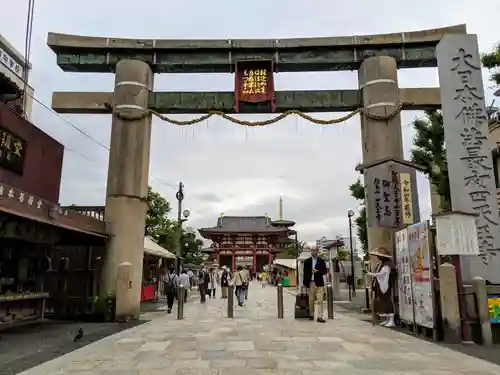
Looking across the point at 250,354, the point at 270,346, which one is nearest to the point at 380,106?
the point at 270,346

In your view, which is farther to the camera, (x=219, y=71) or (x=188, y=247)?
(x=188, y=247)

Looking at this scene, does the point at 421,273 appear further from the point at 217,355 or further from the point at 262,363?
the point at 217,355

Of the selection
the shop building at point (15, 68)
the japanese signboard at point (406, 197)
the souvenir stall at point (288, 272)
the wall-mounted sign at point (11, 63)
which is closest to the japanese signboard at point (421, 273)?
the japanese signboard at point (406, 197)

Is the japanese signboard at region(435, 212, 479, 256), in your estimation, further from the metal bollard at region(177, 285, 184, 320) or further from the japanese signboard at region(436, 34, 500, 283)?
the metal bollard at region(177, 285, 184, 320)

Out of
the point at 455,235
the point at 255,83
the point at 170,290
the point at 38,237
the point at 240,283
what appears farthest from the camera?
the point at 240,283

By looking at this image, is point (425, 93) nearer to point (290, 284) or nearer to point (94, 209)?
point (94, 209)

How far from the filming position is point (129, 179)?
12.7 meters

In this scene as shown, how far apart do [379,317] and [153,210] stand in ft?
66.3

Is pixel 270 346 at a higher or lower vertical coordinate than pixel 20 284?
lower

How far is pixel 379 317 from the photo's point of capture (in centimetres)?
1078

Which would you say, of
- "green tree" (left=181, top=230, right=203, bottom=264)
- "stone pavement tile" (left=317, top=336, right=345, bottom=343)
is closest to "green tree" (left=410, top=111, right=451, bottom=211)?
"stone pavement tile" (left=317, top=336, right=345, bottom=343)

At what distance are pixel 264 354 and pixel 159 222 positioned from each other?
23.6 meters

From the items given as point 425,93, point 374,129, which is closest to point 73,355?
point 374,129

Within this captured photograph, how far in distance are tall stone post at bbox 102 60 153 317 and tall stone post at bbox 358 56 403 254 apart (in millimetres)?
6970
